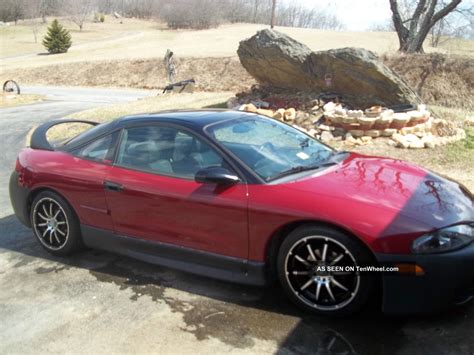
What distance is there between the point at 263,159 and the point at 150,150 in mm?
1011

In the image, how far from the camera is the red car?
3100 mm

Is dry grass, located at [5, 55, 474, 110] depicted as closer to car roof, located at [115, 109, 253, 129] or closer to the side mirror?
car roof, located at [115, 109, 253, 129]

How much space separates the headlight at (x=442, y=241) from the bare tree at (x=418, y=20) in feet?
58.1

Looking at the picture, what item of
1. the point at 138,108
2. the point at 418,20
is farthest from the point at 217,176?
A: the point at 418,20

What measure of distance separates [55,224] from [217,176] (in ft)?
6.50

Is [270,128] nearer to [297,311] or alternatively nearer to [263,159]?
[263,159]

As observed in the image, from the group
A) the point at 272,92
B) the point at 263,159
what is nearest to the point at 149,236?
the point at 263,159

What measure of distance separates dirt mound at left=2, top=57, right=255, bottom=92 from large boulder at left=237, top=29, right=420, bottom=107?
13.3 m

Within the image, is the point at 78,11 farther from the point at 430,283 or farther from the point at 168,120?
the point at 430,283

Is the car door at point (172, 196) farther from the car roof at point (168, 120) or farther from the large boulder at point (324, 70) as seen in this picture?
the large boulder at point (324, 70)

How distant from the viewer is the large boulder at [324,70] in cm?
1012

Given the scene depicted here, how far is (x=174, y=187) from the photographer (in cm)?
385

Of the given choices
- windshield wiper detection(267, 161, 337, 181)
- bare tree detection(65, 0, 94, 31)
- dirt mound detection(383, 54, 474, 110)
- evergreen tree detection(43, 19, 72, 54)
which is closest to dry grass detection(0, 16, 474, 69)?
evergreen tree detection(43, 19, 72, 54)

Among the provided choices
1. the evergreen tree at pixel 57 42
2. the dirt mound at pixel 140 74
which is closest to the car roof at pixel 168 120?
the dirt mound at pixel 140 74
